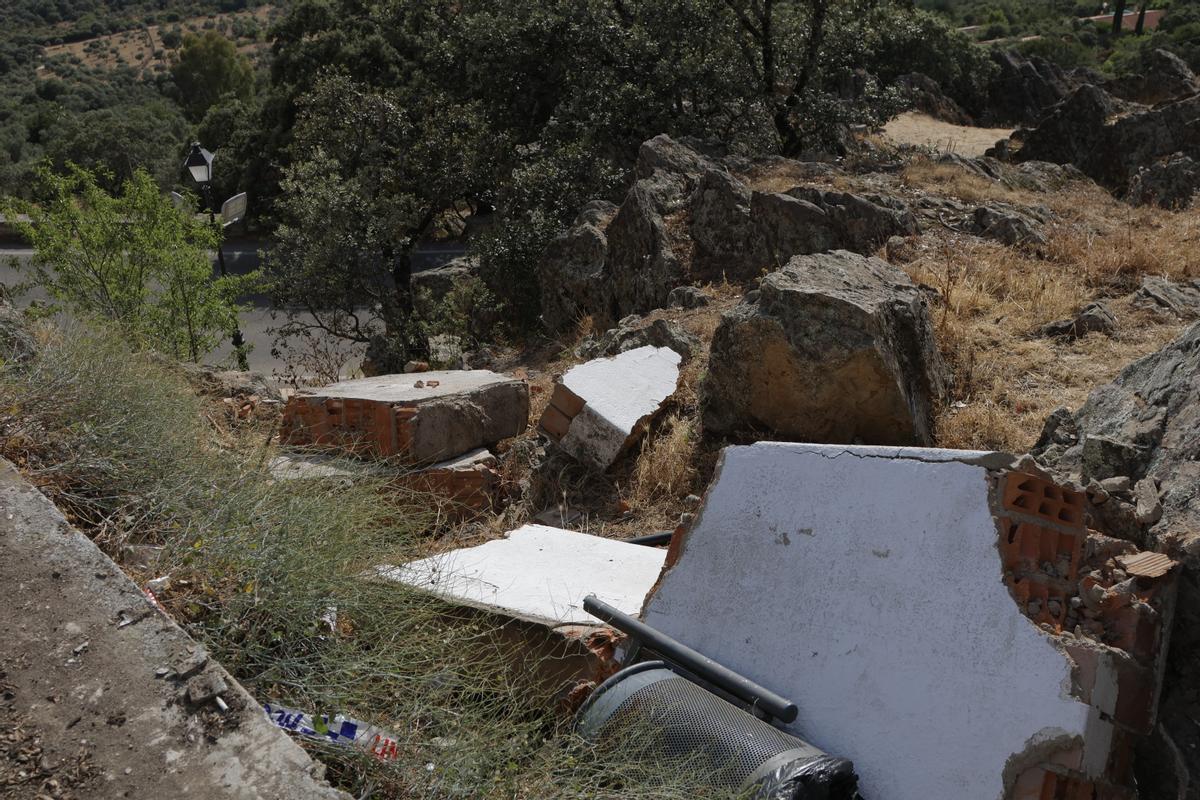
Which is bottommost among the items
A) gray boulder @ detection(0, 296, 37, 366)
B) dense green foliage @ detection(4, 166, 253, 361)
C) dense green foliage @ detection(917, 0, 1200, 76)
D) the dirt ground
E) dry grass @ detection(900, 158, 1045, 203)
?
dense green foliage @ detection(4, 166, 253, 361)

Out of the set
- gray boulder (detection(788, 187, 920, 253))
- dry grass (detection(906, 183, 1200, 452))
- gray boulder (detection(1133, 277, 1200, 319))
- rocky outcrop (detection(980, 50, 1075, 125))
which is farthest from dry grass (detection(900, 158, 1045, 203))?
rocky outcrop (detection(980, 50, 1075, 125))

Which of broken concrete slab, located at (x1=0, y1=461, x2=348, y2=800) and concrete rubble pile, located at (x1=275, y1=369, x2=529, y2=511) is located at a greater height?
broken concrete slab, located at (x1=0, y1=461, x2=348, y2=800)

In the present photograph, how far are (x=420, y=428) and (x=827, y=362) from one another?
2137 millimetres

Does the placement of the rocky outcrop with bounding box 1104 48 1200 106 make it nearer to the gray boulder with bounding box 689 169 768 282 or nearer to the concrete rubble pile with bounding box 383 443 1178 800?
the gray boulder with bounding box 689 169 768 282

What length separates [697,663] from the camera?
323 centimetres

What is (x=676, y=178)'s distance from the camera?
9.79 m

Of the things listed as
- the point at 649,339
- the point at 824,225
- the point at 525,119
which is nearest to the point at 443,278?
the point at 525,119

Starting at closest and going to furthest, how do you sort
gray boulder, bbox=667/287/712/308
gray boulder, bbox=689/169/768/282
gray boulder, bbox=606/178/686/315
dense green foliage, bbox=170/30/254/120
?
gray boulder, bbox=667/287/712/308, gray boulder, bbox=689/169/768/282, gray boulder, bbox=606/178/686/315, dense green foliage, bbox=170/30/254/120

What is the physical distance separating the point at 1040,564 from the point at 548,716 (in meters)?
1.62

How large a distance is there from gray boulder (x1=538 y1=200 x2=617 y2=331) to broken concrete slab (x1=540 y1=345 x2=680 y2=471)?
325 cm

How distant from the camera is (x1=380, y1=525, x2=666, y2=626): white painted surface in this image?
3764 millimetres

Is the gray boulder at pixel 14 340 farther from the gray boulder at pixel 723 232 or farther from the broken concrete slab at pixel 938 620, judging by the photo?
the gray boulder at pixel 723 232

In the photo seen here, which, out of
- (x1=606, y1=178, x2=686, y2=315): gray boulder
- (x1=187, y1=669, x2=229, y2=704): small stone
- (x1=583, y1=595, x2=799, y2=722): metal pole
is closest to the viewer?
(x1=187, y1=669, x2=229, y2=704): small stone

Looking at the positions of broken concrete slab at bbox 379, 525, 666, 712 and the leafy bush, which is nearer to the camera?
the leafy bush
